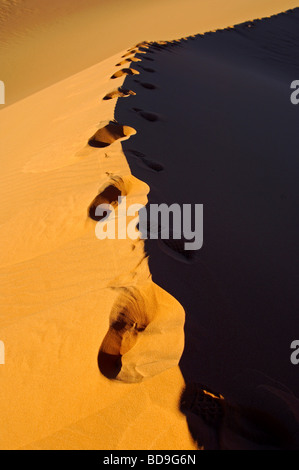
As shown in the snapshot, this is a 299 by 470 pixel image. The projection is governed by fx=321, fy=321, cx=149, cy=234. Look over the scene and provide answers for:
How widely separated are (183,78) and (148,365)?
5.42 metres

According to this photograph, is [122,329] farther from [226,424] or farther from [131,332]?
[226,424]

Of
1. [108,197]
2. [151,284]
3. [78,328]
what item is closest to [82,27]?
[108,197]

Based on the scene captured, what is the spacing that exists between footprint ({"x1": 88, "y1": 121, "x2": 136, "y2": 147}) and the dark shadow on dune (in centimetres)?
14

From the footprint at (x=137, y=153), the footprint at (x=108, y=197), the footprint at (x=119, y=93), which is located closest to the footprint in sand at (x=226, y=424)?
the footprint at (x=108, y=197)

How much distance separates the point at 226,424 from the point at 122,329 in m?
0.62

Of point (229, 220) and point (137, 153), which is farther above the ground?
point (137, 153)

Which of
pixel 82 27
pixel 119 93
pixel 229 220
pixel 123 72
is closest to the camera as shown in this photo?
pixel 229 220

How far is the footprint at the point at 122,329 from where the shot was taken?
1.53 m

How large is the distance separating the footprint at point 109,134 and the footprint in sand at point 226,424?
9.12ft

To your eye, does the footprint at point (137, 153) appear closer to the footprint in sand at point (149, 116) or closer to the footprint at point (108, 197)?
the footprint at point (108, 197)

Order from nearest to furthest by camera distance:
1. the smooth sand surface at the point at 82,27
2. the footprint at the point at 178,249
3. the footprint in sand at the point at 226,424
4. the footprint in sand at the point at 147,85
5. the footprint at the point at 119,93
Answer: the footprint in sand at the point at 226,424 → the footprint at the point at 178,249 → the footprint at the point at 119,93 → the footprint in sand at the point at 147,85 → the smooth sand surface at the point at 82,27

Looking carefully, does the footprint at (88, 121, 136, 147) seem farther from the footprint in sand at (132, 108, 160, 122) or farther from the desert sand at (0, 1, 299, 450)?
the footprint in sand at (132, 108, 160, 122)

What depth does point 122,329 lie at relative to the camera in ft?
5.30

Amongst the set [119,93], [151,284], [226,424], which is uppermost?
[119,93]
